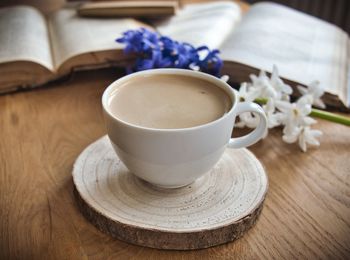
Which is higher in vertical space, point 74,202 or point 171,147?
point 171,147

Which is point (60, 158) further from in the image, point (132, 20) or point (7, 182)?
point (132, 20)

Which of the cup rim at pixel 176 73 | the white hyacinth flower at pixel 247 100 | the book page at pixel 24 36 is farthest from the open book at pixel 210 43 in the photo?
the cup rim at pixel 176 73

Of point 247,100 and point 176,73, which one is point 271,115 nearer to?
point 247,100

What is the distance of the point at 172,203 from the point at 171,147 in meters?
0.09

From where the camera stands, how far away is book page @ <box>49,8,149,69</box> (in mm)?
948

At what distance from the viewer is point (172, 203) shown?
1.85 ft

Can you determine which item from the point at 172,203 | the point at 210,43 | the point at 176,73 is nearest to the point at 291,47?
the point at 210,43

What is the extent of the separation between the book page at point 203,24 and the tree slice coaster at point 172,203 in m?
0.47

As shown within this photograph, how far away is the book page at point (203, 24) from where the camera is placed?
1044 mm

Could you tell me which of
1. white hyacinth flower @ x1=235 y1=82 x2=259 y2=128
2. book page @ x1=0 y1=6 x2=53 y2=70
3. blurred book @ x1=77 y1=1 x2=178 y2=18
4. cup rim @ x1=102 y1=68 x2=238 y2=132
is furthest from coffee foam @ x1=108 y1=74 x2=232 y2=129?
blurred book @ x1=77 y1=1 x2=178 y2=18

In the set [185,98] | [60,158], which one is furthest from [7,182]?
[185,98]

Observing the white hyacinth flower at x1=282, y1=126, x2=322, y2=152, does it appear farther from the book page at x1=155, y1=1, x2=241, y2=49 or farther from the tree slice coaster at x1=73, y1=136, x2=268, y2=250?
the book page at x1=155, y1=1, x2=241, y2=49

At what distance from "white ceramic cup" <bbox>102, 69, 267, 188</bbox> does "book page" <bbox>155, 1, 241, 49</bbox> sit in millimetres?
495

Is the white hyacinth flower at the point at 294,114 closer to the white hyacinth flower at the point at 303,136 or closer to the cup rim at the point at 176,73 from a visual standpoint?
the white hyacinth flower at the point at 303,136
